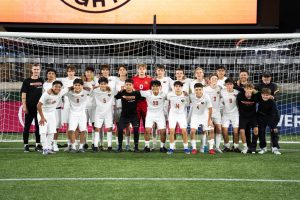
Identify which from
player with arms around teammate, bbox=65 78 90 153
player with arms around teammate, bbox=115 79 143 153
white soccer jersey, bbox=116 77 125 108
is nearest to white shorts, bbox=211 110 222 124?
player with arms around teammate, bbox=115 79 143 153

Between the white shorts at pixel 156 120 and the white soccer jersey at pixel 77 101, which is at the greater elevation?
the white soccer jersey at pixel 77 101

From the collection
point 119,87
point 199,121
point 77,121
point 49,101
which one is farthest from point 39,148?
point 199,121

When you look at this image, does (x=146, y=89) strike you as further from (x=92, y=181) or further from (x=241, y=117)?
(x=92, y=181)

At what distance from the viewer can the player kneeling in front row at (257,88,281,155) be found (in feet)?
28.7

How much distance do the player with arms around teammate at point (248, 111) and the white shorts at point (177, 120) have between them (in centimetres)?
99

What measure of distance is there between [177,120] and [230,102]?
103 cm

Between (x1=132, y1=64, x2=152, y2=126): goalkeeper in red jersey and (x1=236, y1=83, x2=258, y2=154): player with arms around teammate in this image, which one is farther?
(x1=132, y1=64, x2=152, y2=126): goalkeeper in red jersey

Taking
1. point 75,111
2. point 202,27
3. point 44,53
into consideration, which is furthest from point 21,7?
point 75,111

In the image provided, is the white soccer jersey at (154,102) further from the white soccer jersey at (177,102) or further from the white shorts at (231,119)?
the white shorts at (231,119)

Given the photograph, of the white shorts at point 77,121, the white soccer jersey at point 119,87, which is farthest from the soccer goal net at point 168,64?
the white shorts at point 77,121

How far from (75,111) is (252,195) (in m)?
4.42

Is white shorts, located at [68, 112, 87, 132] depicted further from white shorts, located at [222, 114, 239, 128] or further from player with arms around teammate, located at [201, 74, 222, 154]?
white shorts, located at [222, 114, 239, 128]

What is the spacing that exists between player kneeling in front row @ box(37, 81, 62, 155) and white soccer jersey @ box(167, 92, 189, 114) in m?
1.97

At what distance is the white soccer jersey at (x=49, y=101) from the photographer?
855cm
